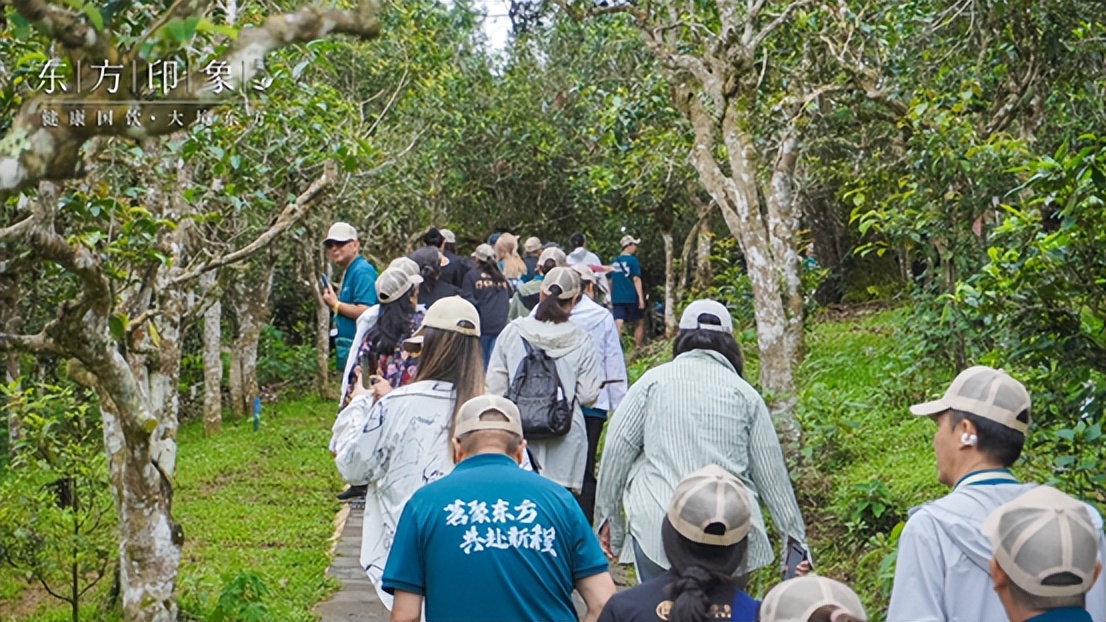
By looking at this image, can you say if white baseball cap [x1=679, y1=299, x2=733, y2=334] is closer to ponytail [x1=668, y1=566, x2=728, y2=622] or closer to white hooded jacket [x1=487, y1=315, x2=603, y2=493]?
white hooded jacket [x1=487, y1=315, x2=603, y2=493]

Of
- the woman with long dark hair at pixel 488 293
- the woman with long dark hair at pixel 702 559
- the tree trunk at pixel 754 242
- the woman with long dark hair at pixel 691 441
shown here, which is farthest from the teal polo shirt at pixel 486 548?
the woman with long dark hair at pixel 488 293

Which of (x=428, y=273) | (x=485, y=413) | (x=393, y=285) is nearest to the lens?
(x=485, y=413)

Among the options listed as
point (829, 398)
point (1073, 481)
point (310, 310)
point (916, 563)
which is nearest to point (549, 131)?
Result: point (310, 310)

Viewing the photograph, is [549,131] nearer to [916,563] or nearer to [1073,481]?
[1073,481]

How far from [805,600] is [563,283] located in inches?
174

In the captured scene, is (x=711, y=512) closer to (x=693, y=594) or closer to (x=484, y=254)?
(x=693, y=594)

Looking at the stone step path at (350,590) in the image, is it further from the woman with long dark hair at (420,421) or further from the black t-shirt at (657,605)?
the black t-shirt at (657,605)

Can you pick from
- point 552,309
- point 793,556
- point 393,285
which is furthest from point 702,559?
point 552,309

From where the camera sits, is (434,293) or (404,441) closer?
(404,441)

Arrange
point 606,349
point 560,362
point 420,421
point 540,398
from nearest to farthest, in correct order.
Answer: point 420,421 < point 540,398 < point 560,362 < point 606,349

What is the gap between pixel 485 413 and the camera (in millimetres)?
3789

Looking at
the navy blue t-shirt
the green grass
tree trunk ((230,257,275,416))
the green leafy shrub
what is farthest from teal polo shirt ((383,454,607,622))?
tree trunk ((230,257,275,416))

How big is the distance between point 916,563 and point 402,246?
62.5ft

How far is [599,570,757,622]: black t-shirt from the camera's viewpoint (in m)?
3.19
